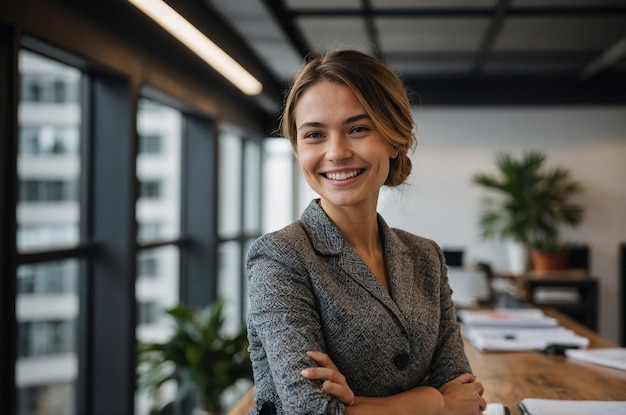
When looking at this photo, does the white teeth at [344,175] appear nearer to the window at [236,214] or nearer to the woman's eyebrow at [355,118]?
the woman's eyebrow at [355,118]

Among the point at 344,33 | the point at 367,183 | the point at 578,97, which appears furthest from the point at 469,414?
the point at 578,97

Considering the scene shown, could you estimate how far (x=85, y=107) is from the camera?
12.4 ft

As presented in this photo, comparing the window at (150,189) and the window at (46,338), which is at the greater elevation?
the window at (150,189)

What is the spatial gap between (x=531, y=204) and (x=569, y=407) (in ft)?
21.6

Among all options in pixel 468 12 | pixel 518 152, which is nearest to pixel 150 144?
pixel 468 12

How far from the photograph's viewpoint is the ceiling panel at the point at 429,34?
5527 millimetres

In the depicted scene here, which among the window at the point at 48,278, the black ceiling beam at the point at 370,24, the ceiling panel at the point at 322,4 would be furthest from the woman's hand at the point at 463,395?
the ceiling panel at the point at 322,4

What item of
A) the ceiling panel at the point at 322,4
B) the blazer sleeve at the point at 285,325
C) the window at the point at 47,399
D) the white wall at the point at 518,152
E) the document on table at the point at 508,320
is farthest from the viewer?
the white wall at the point at 518,152

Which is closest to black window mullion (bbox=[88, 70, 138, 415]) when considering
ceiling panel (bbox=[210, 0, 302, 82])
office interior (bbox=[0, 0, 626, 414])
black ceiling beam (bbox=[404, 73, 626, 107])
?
office interior (bbox=[0, 0, 626, 414])

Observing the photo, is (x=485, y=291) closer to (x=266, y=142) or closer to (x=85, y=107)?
(x=85, y=107)

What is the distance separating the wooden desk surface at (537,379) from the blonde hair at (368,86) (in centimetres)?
73

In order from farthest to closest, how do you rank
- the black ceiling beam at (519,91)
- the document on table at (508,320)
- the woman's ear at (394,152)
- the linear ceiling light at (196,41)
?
1. the black ceiling beam at (519,91)
2. the document on table at (508,320)
3. the linear ceiling light at (196,41)
4. the woman's ear at (394,152)

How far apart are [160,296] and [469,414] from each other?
3873mm

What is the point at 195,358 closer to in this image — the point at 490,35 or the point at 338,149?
the point at 338,149
